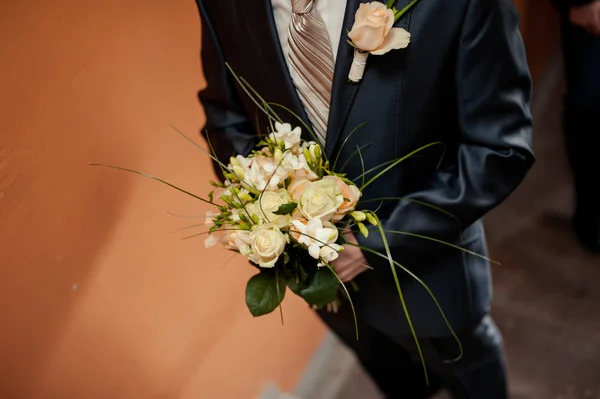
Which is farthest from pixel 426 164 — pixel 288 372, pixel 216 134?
pixel 288 372

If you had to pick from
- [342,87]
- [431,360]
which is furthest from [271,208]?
[431,360]

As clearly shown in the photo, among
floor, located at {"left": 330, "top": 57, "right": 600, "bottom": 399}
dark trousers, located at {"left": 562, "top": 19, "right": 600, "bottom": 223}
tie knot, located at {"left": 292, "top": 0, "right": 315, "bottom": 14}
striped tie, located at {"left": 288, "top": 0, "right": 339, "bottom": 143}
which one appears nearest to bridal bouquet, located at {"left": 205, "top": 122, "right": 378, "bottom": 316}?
striped tie, located at {"left": 288, "top": 0, "right": 339, "bottom": 143}

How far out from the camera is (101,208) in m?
1.33

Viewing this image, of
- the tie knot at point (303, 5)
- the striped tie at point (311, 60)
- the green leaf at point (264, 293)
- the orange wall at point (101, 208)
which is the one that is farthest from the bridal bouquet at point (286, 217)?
the orange wall at point (101, 208)

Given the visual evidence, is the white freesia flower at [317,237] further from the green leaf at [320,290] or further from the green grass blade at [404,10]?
the green grass blade at [404,10]

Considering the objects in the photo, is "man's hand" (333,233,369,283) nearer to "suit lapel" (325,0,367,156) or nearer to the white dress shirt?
"suit lapel" (325,0,367,156)

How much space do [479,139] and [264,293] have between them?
19.1 inches

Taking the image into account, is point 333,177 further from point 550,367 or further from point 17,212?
point 550,367

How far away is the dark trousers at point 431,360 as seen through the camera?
1537mm

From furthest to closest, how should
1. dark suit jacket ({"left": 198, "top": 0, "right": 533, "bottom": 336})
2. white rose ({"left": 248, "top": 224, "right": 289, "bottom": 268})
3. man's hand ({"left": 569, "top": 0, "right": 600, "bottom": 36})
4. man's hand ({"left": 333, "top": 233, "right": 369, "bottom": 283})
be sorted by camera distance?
man's hand ({"left": 569, "top": 0, "right": 600, "bottom": 36}) < man's hand ({"left": 333, "top": 233, "right": 369, "bottom": 283}) < dark suit jacket ({"left": 198, "top": 0, "right": 533, "bottom": 336}) < white rose ({"left": 248, "top": 224, "right": 289, "bottom": 268})

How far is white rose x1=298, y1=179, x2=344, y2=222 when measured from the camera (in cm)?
98

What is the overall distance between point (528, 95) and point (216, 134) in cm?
67

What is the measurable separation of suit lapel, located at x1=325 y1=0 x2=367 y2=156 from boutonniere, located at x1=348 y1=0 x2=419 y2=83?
3 cm

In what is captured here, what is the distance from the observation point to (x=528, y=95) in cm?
114
